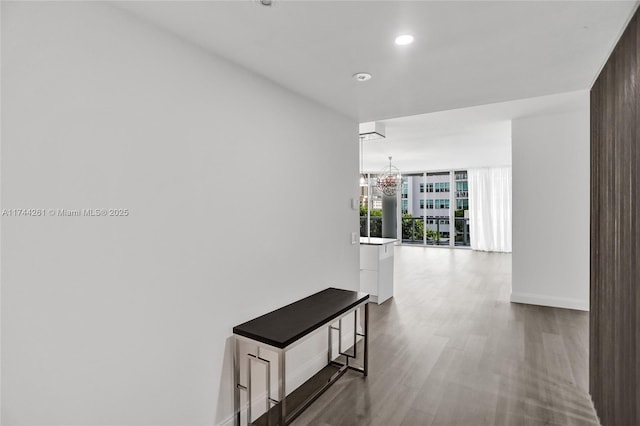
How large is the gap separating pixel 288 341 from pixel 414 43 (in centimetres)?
177

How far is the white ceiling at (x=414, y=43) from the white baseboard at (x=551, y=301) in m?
3.39

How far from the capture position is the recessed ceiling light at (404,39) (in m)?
1.73

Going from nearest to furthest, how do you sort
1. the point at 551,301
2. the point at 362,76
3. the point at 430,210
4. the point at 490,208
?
1. the point at 362,76
2. the point at 551,301
3. the point at 490,208
4. the point at 430,210

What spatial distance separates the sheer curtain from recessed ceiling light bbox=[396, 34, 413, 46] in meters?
9.32

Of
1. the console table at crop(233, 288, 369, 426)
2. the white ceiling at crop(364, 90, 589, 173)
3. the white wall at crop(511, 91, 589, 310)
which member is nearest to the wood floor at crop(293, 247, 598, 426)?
the console table at crop(233, 288, 369, 426)

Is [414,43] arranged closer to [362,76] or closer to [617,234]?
[362,76]

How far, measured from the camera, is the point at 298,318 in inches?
90.1

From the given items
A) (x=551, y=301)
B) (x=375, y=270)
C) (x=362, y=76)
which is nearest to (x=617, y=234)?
(x=362, y=76)

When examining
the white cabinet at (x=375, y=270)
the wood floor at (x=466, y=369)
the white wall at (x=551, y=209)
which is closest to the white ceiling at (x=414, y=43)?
the wood floor at (x=466, y=369)

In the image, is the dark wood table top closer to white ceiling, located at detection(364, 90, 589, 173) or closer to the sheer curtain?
white ceiling, located at detection(364, 90, 589, 173)

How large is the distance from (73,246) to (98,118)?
56 centimetres

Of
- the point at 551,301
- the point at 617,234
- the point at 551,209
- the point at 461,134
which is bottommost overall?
the point at 551,301

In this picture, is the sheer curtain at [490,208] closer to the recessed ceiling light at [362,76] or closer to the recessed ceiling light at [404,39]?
the recessed ceiling light at [362,76]

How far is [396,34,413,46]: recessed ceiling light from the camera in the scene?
173cm
